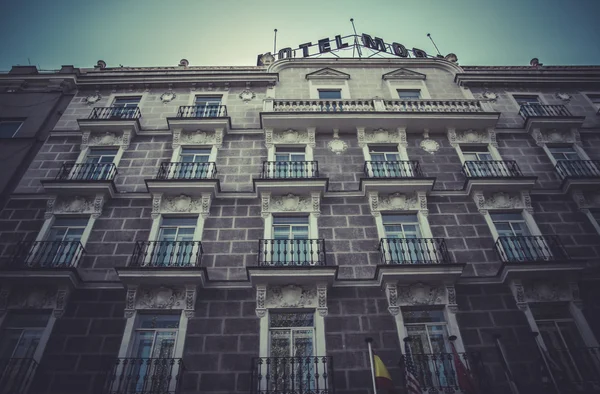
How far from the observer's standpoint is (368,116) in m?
19.2

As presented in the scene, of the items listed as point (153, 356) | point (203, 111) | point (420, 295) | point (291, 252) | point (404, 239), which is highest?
point (203, 111)

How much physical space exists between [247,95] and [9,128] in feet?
38.5

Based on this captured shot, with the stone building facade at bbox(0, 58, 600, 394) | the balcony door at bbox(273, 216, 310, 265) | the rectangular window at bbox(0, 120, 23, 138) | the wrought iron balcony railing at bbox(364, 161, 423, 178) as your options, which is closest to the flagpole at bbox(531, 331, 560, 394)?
the stone building facade at bbox(0, 58, 600, 394)

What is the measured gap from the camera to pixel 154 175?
58.2 feet

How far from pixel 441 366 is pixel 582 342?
4.87m

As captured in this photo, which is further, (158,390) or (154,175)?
(154,175)

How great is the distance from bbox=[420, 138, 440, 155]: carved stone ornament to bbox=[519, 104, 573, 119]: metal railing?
17.4 feet

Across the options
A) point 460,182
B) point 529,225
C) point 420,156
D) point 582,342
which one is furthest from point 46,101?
point 582,342

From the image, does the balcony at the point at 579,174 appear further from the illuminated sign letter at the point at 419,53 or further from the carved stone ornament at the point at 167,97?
the carved stone ornament at the point at 167,97

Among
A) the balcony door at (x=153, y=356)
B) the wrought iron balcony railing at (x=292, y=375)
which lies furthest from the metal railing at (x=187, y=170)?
the wrought iron balcony railing at (x=292, y=375)

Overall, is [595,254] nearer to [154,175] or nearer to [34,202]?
[154,175]

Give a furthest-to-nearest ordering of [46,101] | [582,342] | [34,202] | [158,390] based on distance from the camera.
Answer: [46,101] → [34,202] → [582,342] → [158,390]

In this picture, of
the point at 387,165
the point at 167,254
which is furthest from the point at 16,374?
the point at 387,165

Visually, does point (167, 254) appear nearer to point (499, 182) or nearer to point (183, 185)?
point (183, 185)
